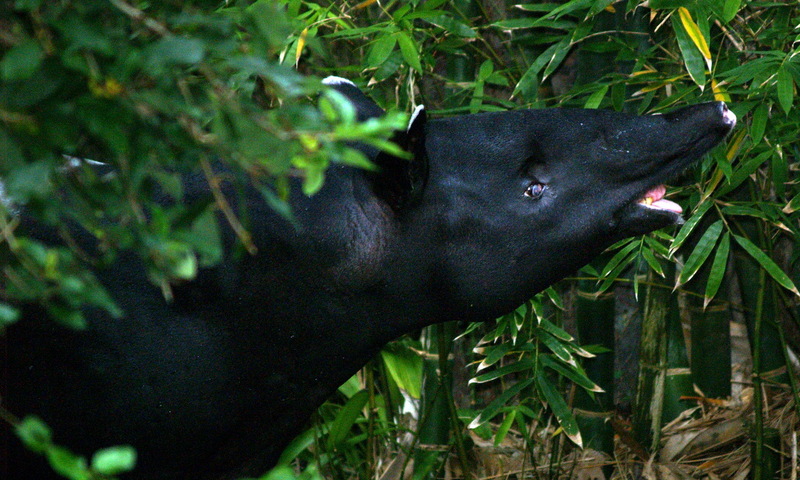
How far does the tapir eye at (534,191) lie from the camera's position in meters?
1.90

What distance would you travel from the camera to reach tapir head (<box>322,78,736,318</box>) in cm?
189

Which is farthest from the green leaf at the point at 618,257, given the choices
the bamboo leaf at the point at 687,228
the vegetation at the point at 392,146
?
the bamboo leaf at the point at 687,228

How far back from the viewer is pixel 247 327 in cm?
184

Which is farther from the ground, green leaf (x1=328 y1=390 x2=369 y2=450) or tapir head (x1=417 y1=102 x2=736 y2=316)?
tapir head (x1=417 y1=102 x2=736 y2=316)

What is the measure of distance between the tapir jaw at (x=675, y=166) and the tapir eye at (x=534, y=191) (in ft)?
0.51

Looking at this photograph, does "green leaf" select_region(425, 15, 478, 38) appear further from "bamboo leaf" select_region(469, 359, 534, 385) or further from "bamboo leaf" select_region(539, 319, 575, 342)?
"bamboo leaf" select_region(469, 359, 534, 385)

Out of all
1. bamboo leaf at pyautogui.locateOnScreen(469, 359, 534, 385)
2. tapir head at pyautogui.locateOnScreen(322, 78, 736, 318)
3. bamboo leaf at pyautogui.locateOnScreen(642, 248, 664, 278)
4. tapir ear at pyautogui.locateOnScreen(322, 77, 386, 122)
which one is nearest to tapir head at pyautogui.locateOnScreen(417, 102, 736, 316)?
tapir head at pyautogui.locateOnScreen(322, 78, 736, 318)

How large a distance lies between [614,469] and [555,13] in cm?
148

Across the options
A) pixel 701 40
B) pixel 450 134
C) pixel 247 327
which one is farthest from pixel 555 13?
pixel 247 327

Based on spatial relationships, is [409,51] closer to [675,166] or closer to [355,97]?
[355,97]

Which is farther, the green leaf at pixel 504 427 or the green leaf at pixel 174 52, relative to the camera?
the green leaf at pixel 504 427

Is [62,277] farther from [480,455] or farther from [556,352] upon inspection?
[480,455]

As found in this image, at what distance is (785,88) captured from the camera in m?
2.16

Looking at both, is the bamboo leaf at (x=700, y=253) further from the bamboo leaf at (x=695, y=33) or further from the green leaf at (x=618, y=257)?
the bamboo leaf at (x=695, y=33)
